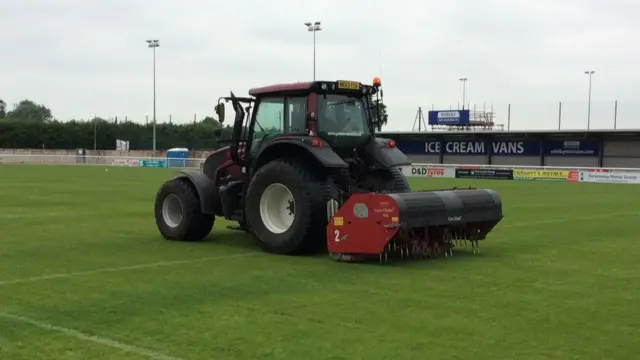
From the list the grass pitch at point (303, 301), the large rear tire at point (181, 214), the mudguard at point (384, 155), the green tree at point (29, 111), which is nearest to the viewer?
the grass pitch at point (303, 301)

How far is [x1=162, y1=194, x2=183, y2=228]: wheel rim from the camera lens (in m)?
12.2

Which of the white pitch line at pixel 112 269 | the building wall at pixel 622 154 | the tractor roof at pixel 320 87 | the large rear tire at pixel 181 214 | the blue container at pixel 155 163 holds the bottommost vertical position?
the blue container at pixel 155 163

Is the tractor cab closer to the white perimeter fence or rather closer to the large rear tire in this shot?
the large rear tire

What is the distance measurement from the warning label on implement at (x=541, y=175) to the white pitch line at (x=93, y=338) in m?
36.3

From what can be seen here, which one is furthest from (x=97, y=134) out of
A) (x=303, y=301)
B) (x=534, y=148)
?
(x=303, y=301)

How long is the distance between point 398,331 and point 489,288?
89.3 inches

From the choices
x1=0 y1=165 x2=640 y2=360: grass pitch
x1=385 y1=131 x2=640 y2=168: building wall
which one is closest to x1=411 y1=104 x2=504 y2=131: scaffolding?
x1=385 y1=131 x2=640 y2=168: building wall

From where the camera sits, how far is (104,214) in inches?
650

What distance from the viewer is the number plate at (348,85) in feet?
35.3

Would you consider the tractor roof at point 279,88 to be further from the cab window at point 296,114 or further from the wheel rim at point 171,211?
the wheel rim at point 171,211

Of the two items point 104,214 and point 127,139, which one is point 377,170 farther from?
point 127,139

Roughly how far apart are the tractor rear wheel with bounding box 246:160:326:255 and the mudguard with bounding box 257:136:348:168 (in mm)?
232

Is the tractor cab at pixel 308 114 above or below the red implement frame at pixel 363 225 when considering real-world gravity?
above

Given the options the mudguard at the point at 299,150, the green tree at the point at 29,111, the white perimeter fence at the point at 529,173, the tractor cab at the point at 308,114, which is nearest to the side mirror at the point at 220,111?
the tractor cab at the point at 308,114
